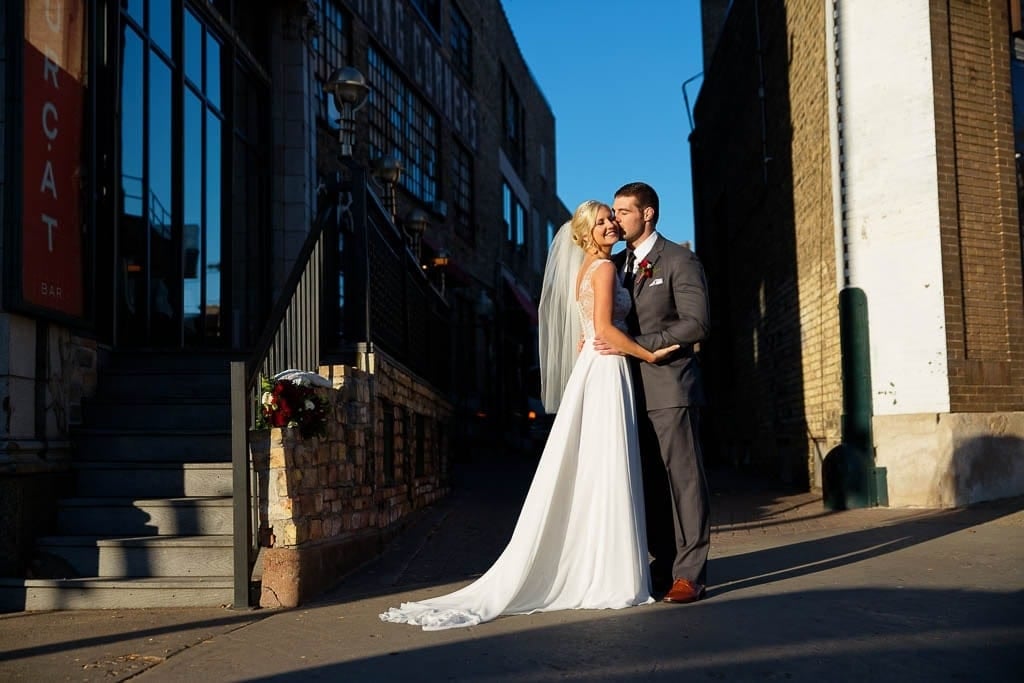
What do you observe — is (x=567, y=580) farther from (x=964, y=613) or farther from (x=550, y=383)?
(x=964, y=613)

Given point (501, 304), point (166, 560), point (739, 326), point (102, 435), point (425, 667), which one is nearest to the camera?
point (425, 667)

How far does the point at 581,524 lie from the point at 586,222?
1581 mm

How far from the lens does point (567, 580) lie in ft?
18.8

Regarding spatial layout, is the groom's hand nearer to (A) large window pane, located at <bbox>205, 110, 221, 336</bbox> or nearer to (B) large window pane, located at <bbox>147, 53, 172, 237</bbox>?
(B) large window pane, located at <bbox>147, 53, 172, 237</bbox>

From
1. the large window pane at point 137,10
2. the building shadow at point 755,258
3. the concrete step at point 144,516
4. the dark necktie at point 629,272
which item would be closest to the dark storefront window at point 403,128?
the building shadow at point 755,258

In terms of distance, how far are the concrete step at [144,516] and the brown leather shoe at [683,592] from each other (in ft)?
9.28

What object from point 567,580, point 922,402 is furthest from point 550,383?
point 922,402

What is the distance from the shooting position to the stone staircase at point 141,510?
21.0ft

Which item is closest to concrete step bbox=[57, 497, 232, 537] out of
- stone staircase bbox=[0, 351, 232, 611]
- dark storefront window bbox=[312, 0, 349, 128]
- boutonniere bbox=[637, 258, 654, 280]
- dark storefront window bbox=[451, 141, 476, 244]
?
stone staircase bbox=[0, 351, 232, 611]

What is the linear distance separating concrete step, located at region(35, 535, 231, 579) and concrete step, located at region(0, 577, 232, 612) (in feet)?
0.73

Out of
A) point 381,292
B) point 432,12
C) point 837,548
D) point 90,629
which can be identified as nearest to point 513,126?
point 432,12

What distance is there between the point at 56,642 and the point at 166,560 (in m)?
1.26

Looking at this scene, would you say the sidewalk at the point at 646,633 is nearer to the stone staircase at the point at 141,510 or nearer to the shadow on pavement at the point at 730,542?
the shadow on pavement at the point at 730,542

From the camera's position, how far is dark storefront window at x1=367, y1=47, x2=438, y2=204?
18672mm
